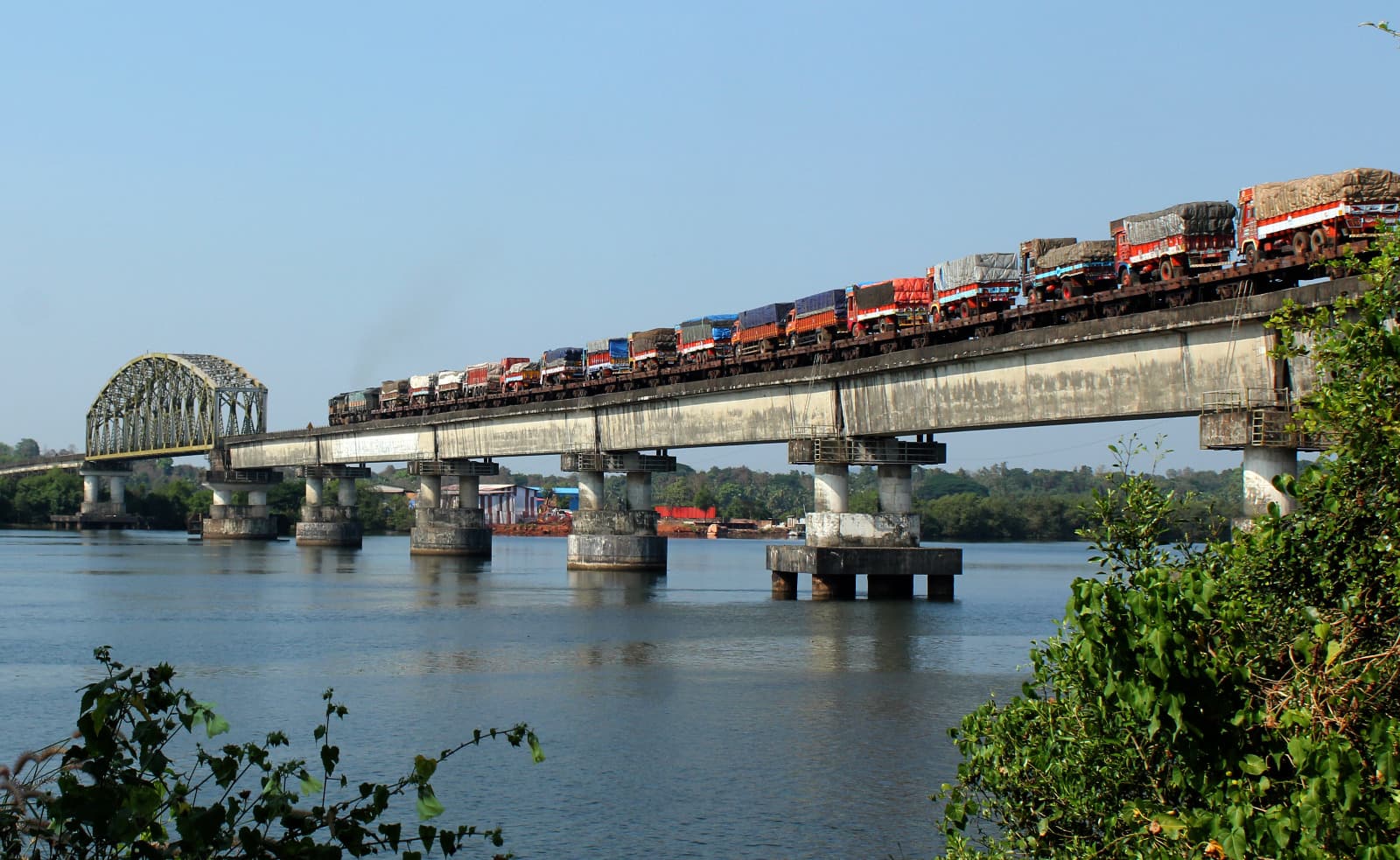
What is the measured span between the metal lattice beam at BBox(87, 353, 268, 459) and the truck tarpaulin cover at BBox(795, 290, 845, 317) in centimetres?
9260

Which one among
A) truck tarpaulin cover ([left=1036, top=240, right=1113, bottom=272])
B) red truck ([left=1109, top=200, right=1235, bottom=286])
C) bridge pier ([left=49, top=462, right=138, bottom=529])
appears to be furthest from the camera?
bridge pier ([left=49, top=462, right=138, bottom=529])

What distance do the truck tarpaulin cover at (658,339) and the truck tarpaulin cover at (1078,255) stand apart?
31.3m

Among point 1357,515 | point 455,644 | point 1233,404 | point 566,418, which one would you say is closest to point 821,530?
point 455,644

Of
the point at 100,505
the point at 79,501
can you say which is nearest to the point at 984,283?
the point at 100,505

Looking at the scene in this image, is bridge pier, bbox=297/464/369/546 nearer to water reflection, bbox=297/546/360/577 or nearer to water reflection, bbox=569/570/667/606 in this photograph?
water reflection, bbox=297/546/360/577

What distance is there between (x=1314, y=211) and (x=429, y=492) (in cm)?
7287

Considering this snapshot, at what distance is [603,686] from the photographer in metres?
32.6

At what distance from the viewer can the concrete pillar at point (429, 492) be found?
9675cm

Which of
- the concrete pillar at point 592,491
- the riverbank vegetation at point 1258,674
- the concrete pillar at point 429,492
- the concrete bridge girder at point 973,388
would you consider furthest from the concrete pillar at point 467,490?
the riverbank vegetation at point 1258,674

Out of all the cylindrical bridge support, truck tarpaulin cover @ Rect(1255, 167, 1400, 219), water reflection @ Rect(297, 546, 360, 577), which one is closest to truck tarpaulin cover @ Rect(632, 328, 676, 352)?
water reflection @ Rect(297, 546, 360, 577)

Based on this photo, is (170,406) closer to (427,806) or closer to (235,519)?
(235,519)

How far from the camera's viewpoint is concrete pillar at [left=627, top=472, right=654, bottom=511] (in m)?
73.4

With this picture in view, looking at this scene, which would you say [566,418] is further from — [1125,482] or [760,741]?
[1125,482]

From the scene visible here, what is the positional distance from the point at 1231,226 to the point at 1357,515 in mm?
31931
